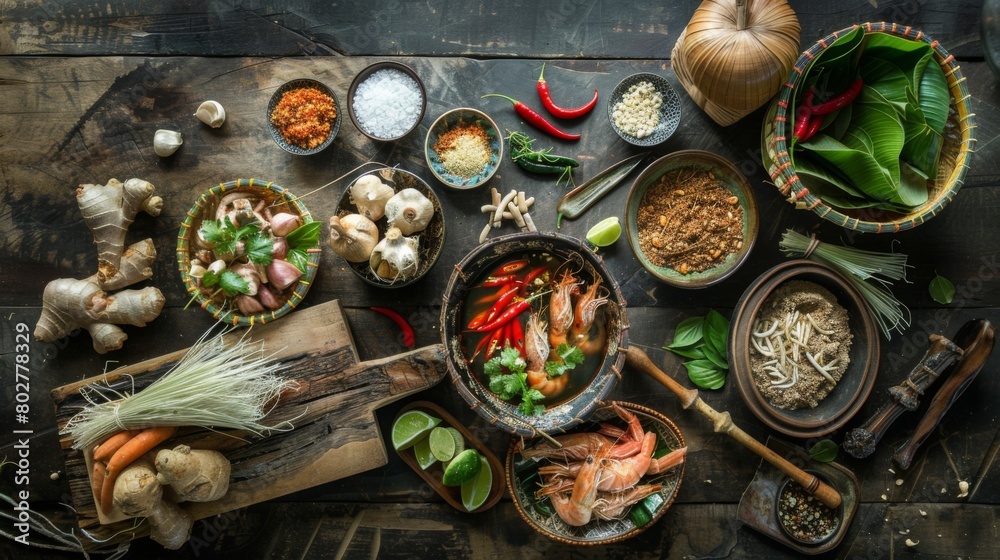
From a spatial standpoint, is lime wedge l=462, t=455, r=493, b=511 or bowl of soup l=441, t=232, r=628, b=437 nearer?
bowl of soup l=441, t=232, r=628, b=437

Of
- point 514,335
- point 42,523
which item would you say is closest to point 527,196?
point 514,335

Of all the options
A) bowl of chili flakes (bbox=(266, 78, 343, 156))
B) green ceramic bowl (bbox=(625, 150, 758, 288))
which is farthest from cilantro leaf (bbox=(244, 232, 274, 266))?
green ceramic bowl (bbox=(625, 150, 758, 288))

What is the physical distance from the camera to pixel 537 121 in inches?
104

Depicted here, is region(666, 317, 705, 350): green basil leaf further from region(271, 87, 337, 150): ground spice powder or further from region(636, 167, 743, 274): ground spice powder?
region(271, 87, 337, 150): ground spice powder

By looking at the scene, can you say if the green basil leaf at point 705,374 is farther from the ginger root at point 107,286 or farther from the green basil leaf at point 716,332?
the ginger root at point 107,286

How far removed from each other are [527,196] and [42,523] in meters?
2.52

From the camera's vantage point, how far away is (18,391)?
2.67m

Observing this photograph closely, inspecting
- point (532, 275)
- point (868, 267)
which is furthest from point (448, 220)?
point (868, 267)

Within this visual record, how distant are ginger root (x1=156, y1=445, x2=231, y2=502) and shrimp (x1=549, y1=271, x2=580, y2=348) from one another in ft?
4.52

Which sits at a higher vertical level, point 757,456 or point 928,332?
point 928,332

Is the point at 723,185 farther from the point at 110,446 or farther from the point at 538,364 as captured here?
the point at 110,446

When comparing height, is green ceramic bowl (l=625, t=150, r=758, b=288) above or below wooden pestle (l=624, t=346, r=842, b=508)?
above

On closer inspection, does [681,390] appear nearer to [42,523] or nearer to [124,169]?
[124,169]

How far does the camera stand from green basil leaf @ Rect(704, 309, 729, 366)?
2.60 meters
